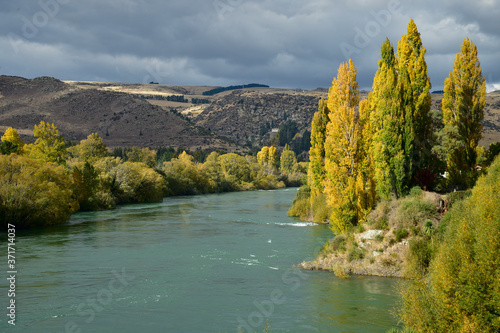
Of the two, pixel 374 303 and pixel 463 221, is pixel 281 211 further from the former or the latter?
pixel 463 221

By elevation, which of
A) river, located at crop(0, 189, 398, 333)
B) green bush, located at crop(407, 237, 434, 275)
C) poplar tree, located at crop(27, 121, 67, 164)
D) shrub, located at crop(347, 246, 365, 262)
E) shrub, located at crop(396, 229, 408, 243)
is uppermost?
poplar tree, located at crop(27, 121, 67, 164)

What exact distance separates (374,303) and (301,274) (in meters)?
6.01

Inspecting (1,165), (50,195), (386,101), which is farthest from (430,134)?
(1,165)

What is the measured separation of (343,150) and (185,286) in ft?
49.0

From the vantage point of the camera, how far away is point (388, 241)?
26.3m

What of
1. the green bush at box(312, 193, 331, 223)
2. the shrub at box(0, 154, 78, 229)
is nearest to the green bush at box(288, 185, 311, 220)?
the green bush at box(312, 193, 331, 223)

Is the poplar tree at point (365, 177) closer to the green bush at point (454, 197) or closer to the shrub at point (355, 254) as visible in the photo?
the shrub at point (355, 254)

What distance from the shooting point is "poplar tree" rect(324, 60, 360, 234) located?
31172mm

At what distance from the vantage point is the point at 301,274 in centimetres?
2591

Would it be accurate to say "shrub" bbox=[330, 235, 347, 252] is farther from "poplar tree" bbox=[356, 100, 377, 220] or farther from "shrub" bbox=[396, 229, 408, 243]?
"shrub" bbox=[396, 229, 408, 243]

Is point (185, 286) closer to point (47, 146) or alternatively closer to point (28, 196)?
point (28, 196)

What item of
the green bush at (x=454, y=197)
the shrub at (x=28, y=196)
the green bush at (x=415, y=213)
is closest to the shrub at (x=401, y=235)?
the green bush at (x=415, y=213)

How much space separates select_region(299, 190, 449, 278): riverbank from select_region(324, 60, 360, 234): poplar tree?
2.65m

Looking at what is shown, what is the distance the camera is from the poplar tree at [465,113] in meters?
34.6
